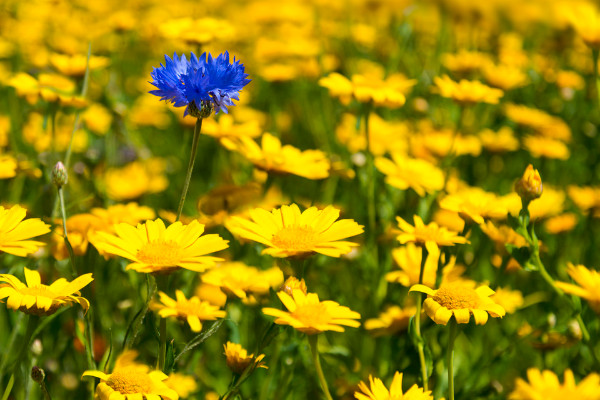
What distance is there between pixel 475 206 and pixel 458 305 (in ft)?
1.61

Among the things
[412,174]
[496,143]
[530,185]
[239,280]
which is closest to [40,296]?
[239,280]

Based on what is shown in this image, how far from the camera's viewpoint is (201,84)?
118 centimetres

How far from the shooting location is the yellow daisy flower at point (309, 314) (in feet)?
3.62

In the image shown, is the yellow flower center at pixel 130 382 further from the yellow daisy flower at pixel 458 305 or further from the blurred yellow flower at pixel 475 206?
the blurred yellow flower at pixel 475 206

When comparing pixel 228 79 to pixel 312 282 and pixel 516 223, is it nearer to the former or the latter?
pixel 516 223

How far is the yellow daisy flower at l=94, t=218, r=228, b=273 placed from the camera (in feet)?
3.67

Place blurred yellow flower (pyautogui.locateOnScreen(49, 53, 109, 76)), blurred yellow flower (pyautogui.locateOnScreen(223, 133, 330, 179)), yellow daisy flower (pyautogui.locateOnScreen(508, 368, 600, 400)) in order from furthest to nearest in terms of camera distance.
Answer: blurred yellow flower (pyautogui.locateOnScreen(49, 53, 109, 76)) < blurred yellow flower (pyautogui.locateOnScreen(223, 133, 330, 179)) < yellow daisy flower (pyautogui.locateOnScreen(508, 368, 600, 400))

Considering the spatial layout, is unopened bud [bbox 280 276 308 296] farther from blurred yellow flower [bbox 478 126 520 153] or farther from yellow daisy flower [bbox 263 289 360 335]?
blurred yellow flower [bbox 478 126 520 153]

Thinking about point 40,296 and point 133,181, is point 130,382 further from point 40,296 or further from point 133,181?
point 133,181

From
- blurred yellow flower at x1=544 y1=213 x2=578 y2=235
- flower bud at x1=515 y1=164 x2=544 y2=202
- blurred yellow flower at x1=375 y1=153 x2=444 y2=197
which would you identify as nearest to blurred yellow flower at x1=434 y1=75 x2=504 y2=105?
blurred yellow flower at x1=375 y1=153 x2=444 y2=197

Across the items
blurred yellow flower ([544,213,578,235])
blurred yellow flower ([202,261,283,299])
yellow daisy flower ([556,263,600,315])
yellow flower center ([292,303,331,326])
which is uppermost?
yellow flower center ([292,303,331,326])

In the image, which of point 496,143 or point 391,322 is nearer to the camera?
point 391,322

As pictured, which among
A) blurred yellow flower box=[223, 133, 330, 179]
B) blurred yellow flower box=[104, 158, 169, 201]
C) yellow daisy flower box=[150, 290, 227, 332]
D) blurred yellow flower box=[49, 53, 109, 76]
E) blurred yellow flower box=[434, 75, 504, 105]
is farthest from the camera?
blurred yellow flower box=[104, 158, 169, 201]

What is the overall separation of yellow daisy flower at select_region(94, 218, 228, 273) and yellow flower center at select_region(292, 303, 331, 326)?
15 centimetres
